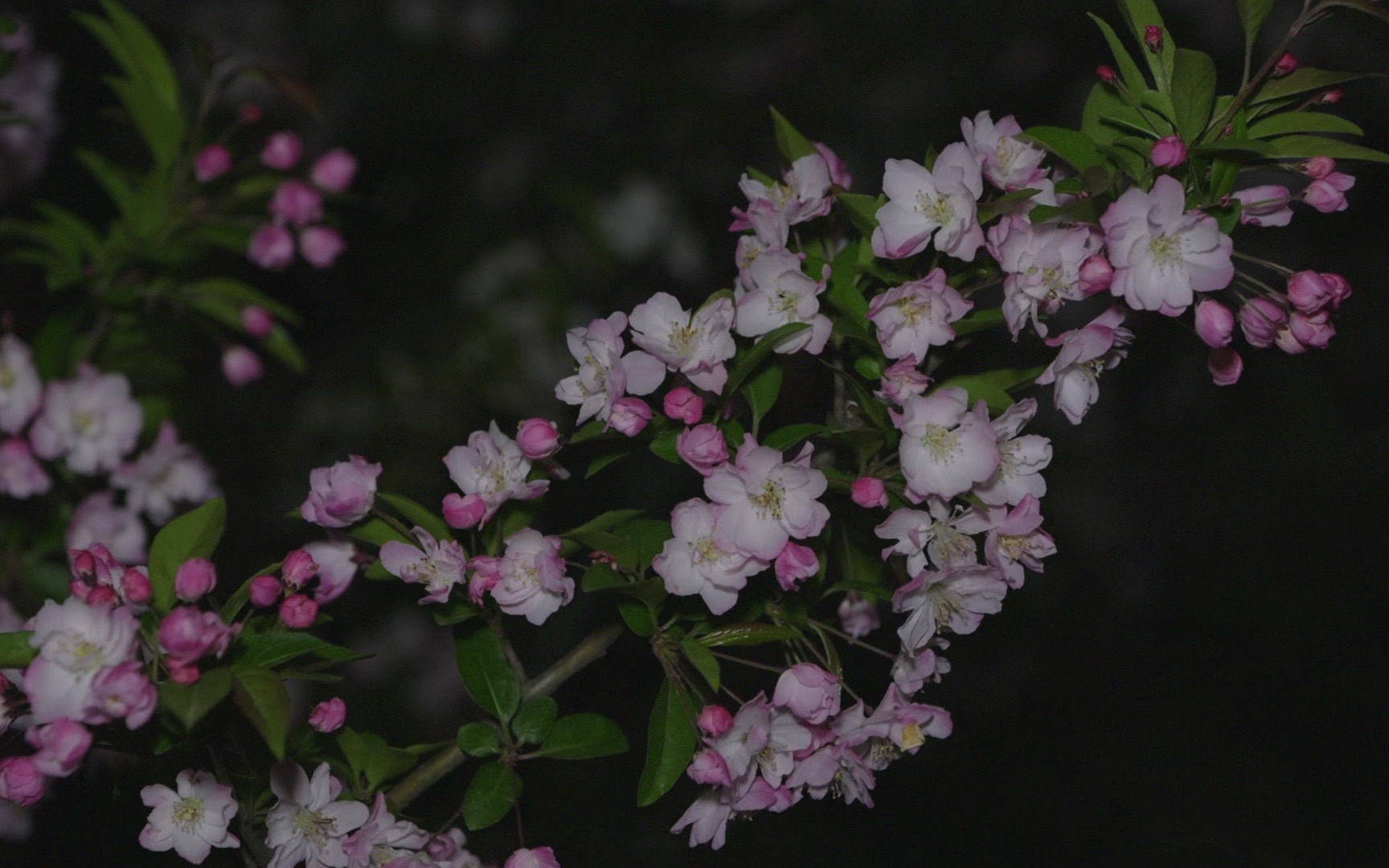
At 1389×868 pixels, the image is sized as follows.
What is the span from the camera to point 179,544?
998 mm

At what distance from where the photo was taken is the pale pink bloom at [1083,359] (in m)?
1.02

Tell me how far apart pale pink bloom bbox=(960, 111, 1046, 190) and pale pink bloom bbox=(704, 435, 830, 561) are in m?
0.31

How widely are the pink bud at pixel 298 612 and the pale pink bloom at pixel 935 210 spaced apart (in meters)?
0.56

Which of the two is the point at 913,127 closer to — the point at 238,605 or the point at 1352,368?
the point at 1352,368

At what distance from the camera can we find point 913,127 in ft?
12.6

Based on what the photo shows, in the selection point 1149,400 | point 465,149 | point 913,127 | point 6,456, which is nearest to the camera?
point 6,456

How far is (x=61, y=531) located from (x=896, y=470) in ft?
4.23

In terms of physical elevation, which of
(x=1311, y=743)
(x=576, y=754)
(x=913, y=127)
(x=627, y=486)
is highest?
(x=576, y=754)

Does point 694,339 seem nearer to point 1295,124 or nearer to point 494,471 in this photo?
point 494,471

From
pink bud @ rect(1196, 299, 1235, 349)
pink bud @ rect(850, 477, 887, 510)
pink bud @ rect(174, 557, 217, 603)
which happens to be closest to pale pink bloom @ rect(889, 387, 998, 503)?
pink bud @ rect(850, 477, 887, 510)

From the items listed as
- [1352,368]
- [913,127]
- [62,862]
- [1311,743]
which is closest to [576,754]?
[62,862]

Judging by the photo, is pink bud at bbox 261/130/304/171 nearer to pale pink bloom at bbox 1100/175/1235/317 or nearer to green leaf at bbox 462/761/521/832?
green leaf at bbox 462/761/521/832

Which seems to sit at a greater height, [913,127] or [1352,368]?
[913,127]

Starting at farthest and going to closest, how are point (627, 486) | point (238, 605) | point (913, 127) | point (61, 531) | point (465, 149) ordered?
point (465, 149)
point (913, 127)
point (627, 486)
point (61, 531)
point (238, 605)
